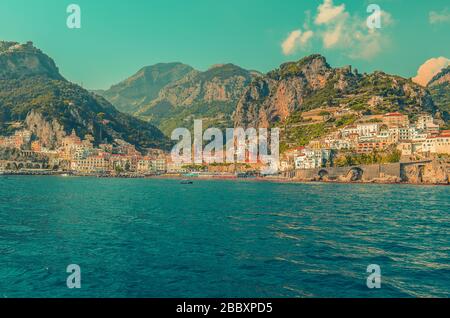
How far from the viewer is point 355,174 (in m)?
123

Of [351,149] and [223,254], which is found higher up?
[351,149]

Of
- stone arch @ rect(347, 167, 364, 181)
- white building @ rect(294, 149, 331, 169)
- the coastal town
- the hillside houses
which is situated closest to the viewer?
stone arch @ rect(347, 167, 364, 181)

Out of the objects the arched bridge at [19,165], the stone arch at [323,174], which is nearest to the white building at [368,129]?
the stone arch at [323,174]

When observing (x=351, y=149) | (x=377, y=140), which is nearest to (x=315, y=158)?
(x=351, y=149)

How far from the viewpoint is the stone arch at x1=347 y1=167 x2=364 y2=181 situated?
400ft

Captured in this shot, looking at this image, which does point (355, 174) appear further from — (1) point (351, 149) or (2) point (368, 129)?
(2) point (368, 129)

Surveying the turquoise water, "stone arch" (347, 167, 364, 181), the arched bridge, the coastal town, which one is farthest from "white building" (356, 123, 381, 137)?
the arched bridge

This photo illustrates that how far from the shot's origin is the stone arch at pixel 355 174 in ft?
400

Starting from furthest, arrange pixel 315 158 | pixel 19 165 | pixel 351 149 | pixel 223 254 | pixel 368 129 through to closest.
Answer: pixel 19 165 → pixel 368 129 → pixel 351 149 → pixel 315 158 → pixel 223 254

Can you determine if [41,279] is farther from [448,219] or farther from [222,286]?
[448,219]

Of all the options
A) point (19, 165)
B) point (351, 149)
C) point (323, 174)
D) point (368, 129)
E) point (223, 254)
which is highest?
point (368, 129)

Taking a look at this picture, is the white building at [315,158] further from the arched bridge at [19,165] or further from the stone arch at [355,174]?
the arched bridge at [19,165]

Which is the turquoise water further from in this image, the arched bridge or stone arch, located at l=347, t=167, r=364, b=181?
the arched bridge
